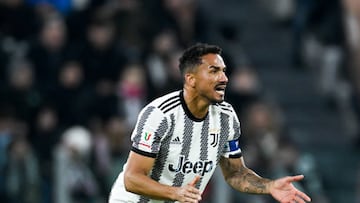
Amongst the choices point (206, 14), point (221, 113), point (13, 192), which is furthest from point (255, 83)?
point (221, 113)

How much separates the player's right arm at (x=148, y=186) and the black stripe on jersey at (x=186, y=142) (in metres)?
0.26

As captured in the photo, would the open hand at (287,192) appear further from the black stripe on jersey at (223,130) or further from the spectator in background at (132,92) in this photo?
the spectator in background at (132,92)

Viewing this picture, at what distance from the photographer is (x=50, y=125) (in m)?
14.5

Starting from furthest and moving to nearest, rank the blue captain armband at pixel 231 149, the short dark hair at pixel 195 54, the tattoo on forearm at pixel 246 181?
the blue captain armband at pixel 231 149
the tattoo on forearm at pixel 246 181
the short dark hair at pixel 195 54

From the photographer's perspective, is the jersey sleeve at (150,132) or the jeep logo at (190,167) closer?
the jersey sleeve at (150,132)

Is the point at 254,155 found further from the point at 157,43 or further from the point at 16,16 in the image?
the point at 16,16

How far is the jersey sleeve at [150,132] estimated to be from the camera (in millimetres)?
9023

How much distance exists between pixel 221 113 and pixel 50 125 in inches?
209

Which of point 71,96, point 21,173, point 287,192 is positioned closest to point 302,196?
point 287,192

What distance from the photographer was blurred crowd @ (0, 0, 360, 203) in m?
14.4

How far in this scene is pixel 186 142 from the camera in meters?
9.24

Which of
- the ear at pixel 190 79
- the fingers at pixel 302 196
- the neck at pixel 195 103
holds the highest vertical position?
the ear at pixel 190 79

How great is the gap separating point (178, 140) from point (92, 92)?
5.83 m

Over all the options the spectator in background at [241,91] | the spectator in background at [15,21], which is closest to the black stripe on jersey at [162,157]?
the spectator in background at [241,91]
